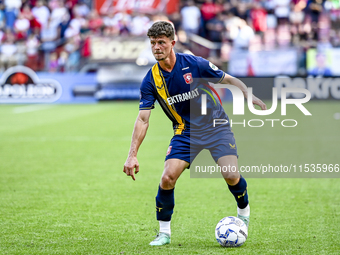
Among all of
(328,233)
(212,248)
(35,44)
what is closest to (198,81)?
(212,248)

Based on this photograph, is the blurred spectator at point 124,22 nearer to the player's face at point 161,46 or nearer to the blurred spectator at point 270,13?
the blurred spectator at point 270,13

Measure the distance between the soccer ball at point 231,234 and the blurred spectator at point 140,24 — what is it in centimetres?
1836

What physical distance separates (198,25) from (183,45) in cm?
144

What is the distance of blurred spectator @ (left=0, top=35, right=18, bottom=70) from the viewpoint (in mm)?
20719

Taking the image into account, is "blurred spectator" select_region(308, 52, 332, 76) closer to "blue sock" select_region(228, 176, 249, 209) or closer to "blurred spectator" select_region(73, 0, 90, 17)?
"blurred spectator" select_region(73, 0, 90, 17)

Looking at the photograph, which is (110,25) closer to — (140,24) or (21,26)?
(140,24)

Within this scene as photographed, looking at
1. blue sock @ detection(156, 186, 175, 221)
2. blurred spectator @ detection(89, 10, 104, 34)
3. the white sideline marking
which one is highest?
blurred spectator @ detection(89, 10, 104, 34)

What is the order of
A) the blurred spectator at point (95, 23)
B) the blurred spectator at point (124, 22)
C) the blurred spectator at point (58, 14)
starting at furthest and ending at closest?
the blurred spectator at point (58, 14) → the blurred spectator at point (95, 23) → the blurred spectator at point (124, 22)

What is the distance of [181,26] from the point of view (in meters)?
22.0

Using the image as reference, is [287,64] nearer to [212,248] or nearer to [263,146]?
[263,146]

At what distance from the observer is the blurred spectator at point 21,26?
2338 centimetres

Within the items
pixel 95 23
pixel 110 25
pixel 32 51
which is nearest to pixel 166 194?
pixel 32 51

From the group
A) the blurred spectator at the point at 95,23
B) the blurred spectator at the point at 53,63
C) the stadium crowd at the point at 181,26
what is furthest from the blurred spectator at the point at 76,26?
the blurred spectator at the point at 53,63

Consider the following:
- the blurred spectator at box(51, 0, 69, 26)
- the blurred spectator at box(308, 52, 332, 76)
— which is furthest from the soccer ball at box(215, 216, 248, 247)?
the blurred spectator at box(51, 0, 69, 26)
